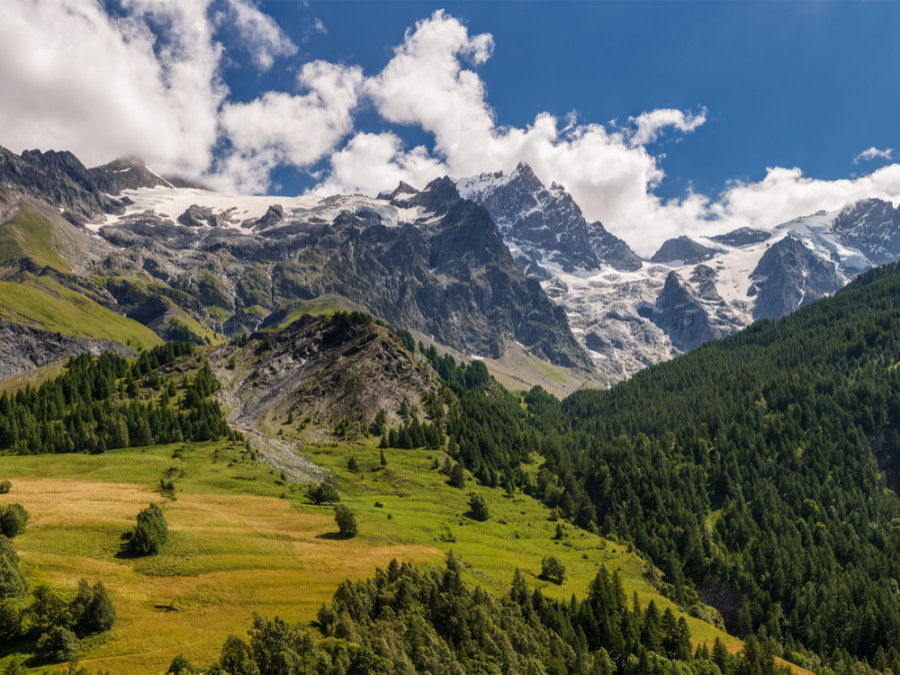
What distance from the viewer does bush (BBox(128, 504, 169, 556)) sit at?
248 feet

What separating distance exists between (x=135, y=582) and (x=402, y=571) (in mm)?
33819

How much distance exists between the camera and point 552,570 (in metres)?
112

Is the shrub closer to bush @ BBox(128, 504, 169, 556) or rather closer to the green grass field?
the green grass field

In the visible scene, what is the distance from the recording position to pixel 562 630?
83875 mm

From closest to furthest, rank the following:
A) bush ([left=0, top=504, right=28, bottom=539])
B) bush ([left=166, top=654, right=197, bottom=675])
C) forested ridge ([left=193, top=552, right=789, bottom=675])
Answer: bush ([left=166, top=654, right=197, bottom=675]), forested ridge ([left=193, top=552, right=789, bottom=675]), bush ([left=0, top=504, right=28, bottom=539])

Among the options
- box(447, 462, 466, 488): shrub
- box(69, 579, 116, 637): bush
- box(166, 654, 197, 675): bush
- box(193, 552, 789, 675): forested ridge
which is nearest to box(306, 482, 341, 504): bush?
box(193, 552, 789, 675): forested ridge

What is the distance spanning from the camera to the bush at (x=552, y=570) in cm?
11181

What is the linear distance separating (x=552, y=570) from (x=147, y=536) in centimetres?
7466

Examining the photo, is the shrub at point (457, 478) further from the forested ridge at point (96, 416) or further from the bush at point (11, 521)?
the bush at point (11, 521)

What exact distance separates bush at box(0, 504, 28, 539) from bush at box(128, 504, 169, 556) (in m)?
13.5

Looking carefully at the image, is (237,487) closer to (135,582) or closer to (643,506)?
(135,582)

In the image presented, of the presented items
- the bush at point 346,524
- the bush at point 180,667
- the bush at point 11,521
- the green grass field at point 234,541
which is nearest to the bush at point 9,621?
the green grass field at point 234,541

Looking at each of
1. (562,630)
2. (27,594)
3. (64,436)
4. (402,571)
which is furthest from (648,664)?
(64,436)

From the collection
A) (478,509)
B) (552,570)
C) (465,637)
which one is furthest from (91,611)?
(478,509)
